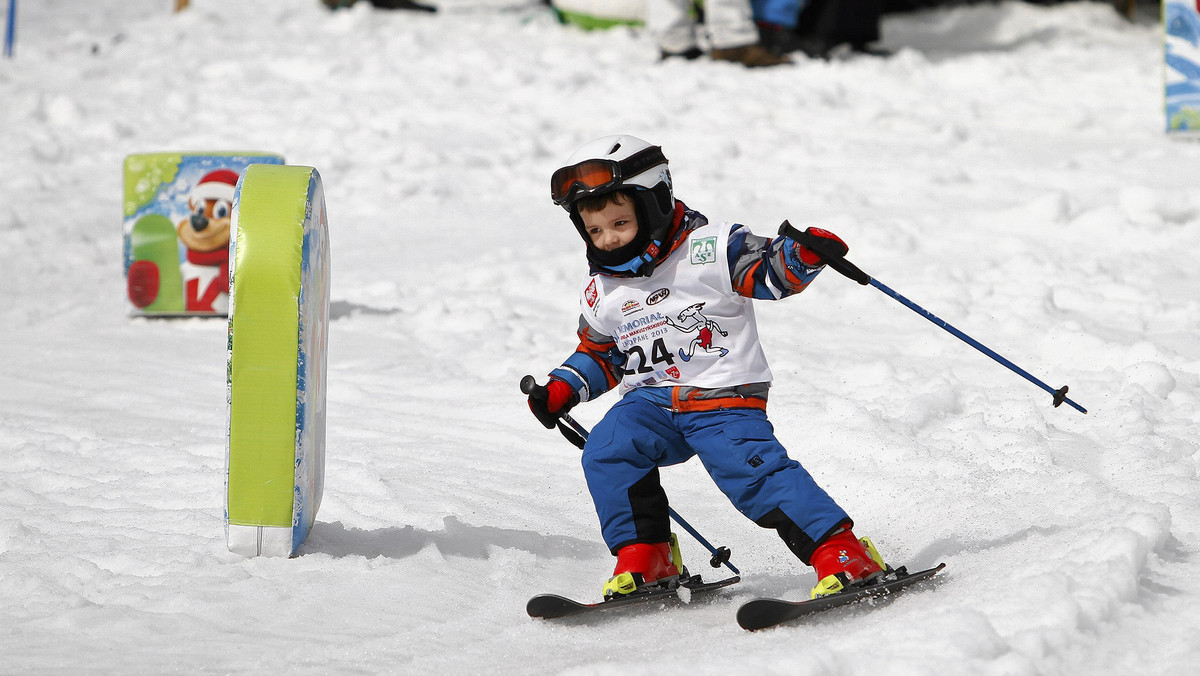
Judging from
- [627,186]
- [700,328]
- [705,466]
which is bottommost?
[705,466]

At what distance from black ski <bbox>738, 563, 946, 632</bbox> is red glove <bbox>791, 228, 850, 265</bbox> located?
89cm

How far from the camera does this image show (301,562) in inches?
139

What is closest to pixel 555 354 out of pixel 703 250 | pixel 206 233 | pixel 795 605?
pixel 206 233

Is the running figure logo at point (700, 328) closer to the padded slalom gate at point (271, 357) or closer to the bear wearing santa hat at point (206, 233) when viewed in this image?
the padded slalom gate at point (271, 357)

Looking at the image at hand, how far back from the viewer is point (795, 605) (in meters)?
3.07

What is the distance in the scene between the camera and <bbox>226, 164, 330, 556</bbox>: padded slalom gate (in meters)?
3.34

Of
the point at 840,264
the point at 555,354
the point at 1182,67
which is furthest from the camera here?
the point at 1182,67

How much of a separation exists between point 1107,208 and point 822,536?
5.01 meters

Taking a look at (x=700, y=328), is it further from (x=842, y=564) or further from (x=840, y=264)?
(x=842, y=564)

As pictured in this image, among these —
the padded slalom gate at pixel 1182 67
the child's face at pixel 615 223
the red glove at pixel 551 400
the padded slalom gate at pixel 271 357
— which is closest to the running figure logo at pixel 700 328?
the child's face at pixel 615 223

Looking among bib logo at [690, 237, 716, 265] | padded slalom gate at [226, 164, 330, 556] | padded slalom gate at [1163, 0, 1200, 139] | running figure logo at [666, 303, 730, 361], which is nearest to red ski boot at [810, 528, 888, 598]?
running figure logo at [666, 303, 730, 361]

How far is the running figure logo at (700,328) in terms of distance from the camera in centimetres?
352

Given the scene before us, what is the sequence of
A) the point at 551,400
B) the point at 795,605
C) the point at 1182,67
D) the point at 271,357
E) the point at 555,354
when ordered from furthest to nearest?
the point at 1182,67, the point at 555,354, the point at 551,400, the point at 271,357, the point at 795,605

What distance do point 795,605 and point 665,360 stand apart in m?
0.86
